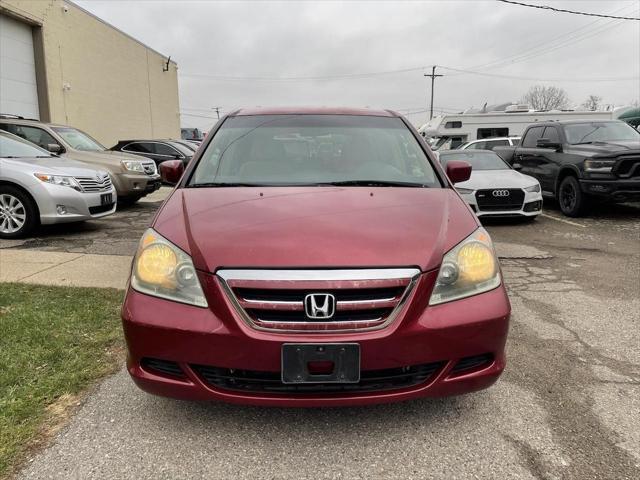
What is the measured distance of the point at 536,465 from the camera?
2.18m

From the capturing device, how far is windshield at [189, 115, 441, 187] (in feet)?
10.3

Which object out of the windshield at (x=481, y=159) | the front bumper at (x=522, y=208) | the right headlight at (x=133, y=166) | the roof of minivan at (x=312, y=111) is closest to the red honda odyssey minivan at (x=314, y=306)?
the roof of minivan at (x=312, y=111)

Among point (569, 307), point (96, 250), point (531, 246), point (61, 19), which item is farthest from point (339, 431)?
point (61, 19)

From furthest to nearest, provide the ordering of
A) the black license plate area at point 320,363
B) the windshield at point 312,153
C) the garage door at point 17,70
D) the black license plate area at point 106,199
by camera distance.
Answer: the garage door at point 17,70, the black license plate area at point 106,199, the windshield at point 312,153, the black license plate area at point 320,363

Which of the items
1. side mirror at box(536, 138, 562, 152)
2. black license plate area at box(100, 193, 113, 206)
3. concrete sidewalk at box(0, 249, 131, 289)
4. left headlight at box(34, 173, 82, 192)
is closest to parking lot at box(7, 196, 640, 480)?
concrete sidewalk at box(0, 249, 131, 289)

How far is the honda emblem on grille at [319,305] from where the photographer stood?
2.06 metres

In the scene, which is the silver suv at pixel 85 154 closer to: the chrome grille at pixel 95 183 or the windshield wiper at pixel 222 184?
the chrome grille at pixel 95 183

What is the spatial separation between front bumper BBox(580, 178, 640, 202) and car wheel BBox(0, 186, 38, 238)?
8956mm

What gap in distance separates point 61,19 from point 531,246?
16513 millimetres

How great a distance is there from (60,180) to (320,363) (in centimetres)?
619

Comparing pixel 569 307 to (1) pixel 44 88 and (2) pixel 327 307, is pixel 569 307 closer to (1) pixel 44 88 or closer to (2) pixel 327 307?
(2) pixel 327 307

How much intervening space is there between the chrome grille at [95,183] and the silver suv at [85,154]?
216cm

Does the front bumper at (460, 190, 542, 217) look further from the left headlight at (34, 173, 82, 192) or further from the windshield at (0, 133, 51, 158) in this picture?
the windshield at (0, 133, 51, 158)

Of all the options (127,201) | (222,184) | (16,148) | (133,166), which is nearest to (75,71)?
(127,201)
